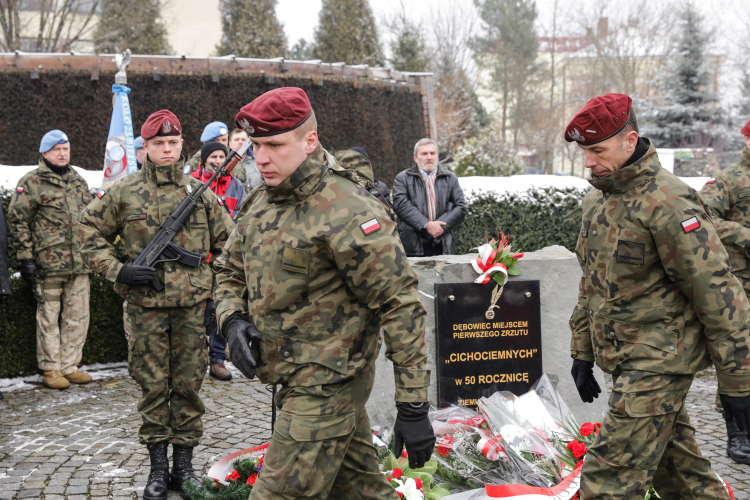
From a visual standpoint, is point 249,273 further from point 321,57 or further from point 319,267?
point 321,57

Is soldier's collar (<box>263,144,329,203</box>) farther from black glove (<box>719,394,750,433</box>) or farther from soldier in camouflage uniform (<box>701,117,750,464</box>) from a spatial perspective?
soldier in camouflage uniform (<box>701,117,750,464</box>)

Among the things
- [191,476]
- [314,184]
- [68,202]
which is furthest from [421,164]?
[314,184]

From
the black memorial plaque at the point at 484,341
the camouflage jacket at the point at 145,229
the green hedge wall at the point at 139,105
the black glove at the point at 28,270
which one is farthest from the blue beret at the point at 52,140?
the green hedge wall at the point at 139,105

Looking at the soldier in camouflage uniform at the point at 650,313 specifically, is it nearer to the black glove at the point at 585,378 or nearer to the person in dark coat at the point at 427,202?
the black glove at the point at 585,378

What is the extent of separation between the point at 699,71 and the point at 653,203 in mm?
22436

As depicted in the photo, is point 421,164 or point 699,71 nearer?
point 421,164

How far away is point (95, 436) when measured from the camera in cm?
524

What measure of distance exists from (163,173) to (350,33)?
26705mm

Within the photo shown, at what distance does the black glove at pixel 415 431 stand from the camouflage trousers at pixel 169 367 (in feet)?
6.73

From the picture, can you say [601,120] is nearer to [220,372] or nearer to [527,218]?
[220,372]

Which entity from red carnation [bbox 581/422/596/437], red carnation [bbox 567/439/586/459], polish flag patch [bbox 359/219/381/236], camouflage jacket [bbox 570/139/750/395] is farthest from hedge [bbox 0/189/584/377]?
polish flag patch [bbox 359/219/381/236]

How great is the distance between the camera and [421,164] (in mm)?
7277

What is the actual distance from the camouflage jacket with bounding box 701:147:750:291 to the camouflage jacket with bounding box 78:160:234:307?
147 inches

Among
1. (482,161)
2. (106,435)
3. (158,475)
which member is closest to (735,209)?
(158,475)
